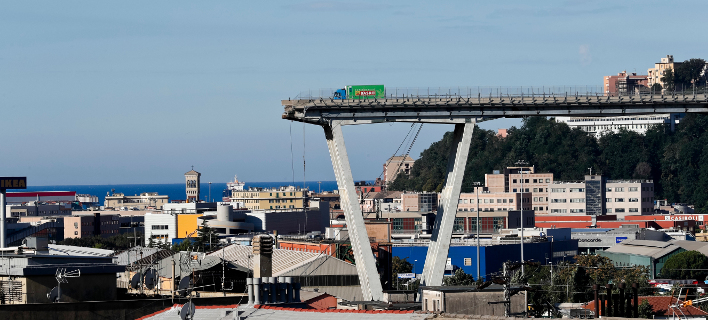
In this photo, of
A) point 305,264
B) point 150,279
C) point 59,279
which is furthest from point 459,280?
point 59,279

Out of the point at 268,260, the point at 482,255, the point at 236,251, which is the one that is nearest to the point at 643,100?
the point at 268,260

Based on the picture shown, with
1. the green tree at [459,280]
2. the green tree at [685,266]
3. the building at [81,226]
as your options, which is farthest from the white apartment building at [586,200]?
the green tree at [459,280]

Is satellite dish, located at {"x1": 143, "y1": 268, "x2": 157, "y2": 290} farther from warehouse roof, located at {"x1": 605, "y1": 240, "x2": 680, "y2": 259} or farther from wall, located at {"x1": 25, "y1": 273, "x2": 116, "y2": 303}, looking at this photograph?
warehouse roof, located at {"x1": 605, "y1": 240, "x2": 680, "y2": 259}

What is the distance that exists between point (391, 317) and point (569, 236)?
363 feet

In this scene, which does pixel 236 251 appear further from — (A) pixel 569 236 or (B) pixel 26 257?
(A) pixel 569 236

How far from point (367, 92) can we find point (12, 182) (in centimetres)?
6005

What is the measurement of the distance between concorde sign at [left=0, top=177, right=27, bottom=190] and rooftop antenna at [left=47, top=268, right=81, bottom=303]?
191 ft

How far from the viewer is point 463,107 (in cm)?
5088

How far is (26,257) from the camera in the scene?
125ft

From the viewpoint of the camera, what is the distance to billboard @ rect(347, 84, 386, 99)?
167 ft

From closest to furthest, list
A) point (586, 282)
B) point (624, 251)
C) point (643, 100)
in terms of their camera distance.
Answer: point (643, 100) < point (586, 282) < point (624, 251)

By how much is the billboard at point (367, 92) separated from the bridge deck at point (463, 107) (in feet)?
1.33

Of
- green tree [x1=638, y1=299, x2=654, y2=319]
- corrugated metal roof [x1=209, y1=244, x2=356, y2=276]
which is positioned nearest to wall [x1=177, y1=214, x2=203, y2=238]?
corrugated metal roof [x1=209, y1=244, x2=356, y2=276]

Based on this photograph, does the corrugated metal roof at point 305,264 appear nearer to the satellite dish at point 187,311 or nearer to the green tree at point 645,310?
the green tree at point 645,310
